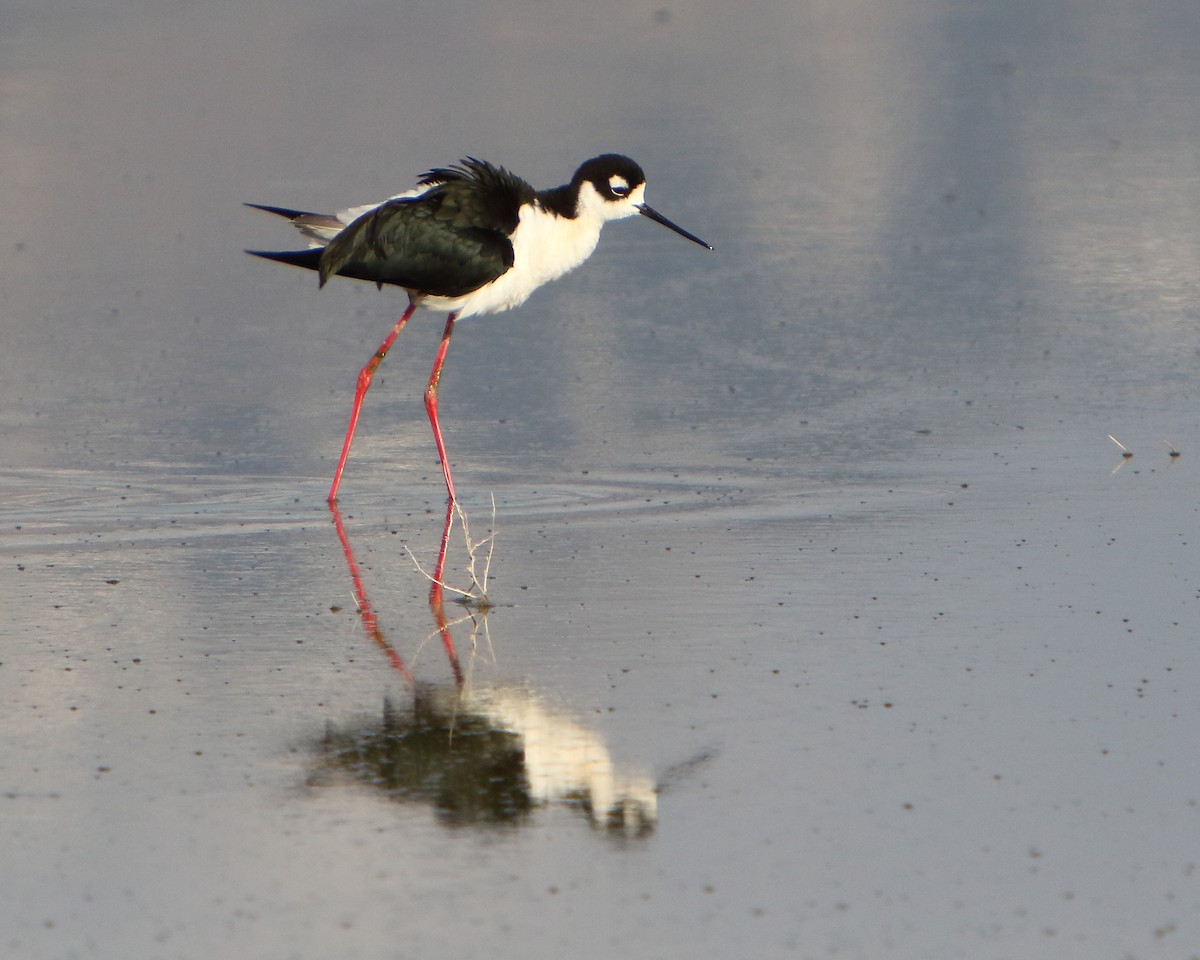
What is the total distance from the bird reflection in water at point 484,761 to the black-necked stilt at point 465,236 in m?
2.69

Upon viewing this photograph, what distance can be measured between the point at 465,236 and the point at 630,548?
185cm

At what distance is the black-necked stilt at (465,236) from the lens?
30.3 ft

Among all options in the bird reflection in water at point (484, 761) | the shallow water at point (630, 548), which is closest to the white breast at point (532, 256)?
the shallow water at point (630, 548)

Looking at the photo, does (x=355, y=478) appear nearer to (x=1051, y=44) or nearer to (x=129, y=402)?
(x=129, y=402)

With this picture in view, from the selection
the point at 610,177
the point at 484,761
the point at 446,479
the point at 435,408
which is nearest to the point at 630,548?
the point at 446,479

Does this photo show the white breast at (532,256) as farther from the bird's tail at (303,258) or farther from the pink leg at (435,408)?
the bird's tail at (303,258)

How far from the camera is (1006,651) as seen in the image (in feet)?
22.6

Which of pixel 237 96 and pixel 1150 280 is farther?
pixel 237 96

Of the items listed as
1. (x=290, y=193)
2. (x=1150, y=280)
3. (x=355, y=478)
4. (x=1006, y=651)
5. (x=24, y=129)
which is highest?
(x=24, y=129)

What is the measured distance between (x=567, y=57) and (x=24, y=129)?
17.8 feet

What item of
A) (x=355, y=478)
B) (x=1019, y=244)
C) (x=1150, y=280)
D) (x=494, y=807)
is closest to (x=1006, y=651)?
(x=494, y=807)

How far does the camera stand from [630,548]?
8172mm

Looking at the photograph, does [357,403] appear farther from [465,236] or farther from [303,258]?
[465,236]

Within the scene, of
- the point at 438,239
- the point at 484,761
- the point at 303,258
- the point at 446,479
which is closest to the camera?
the point at 484,761
